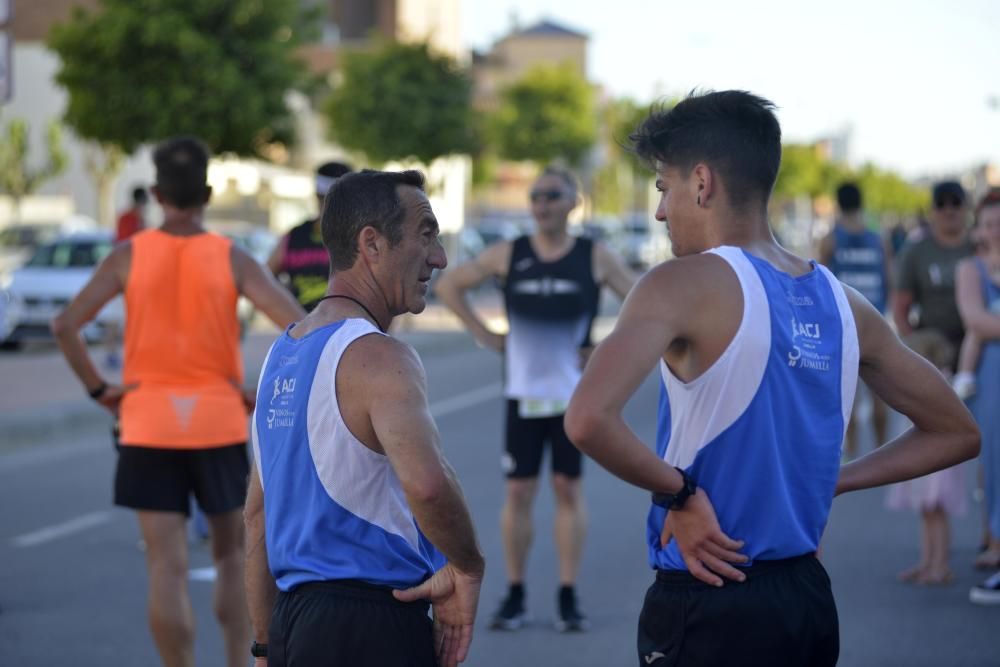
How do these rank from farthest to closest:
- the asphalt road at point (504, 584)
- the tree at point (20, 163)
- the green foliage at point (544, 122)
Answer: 1. the green foliage at point (544, 122)
2. the tree at point (20, 163)
3. the asphalt road at point (504, 584)

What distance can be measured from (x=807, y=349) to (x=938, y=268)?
6729 mm

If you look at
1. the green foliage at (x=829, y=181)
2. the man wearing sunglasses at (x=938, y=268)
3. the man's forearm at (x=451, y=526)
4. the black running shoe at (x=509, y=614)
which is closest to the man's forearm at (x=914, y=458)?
the man's forearm at (x=451, y=526)

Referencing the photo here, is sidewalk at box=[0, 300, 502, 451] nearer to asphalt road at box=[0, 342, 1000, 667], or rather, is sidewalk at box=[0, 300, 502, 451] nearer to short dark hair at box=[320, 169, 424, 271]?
asphalt road at box=[0, 342, 1000, 667]

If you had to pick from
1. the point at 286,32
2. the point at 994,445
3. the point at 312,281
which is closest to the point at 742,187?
the point at 312,281

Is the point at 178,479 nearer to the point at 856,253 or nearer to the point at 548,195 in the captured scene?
the point at 548,195

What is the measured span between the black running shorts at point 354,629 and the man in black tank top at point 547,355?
4.12m

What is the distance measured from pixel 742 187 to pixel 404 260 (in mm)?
757

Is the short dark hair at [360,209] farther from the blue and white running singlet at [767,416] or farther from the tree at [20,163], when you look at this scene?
the tree at [20,163]

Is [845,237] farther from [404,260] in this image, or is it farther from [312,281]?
[404,260]

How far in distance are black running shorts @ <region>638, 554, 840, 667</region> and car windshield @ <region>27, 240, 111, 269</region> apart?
20.8 metres

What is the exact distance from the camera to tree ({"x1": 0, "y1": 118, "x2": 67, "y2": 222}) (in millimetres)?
44625

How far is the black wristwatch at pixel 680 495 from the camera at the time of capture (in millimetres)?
3270

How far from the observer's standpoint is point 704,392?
10.7 ft

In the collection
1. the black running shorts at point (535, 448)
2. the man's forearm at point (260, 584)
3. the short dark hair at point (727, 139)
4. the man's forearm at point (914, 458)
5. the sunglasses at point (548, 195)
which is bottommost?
the black running shorts at point (535, 448)
